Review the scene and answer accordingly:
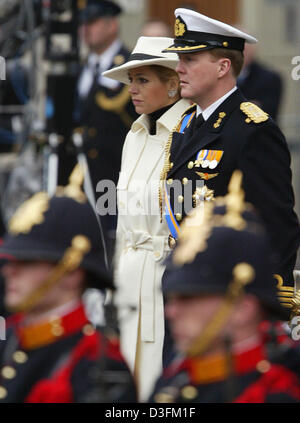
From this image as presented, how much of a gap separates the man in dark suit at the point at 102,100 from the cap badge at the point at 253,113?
133 inches

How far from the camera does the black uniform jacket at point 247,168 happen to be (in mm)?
5082

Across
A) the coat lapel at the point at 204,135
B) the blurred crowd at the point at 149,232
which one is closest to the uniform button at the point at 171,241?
the blurred crowd at the point at 149,232

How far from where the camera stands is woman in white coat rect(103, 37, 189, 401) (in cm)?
570

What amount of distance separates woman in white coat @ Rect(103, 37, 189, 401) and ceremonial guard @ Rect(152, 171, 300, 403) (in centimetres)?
213

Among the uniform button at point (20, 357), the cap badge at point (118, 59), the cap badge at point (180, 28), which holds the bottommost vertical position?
the cap badge at point (118, 59)

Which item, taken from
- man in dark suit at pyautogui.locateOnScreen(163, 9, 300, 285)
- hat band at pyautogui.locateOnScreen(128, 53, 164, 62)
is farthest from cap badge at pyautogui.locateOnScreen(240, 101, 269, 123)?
hat band at pyautogui.locateOnScreen(128, 53, 164, 62)

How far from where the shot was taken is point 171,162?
5.54 metres

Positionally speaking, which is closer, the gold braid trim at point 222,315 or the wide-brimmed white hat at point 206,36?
the gold braid trim at point 222,315

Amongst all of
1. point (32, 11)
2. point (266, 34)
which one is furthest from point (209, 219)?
point (266, 34)

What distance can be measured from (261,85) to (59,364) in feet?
23.2

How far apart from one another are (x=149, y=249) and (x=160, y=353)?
486 mm

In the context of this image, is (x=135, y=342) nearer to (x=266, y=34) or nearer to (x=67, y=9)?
(x=67, y=9)

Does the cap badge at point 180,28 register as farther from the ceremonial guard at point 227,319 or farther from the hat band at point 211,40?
the ceremonial guard at point 227,319

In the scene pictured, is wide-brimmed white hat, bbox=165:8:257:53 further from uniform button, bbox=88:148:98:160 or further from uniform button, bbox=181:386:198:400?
uniform button, bbox=88:148:98:160
